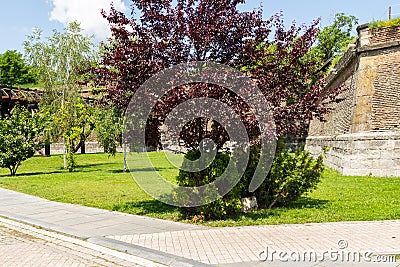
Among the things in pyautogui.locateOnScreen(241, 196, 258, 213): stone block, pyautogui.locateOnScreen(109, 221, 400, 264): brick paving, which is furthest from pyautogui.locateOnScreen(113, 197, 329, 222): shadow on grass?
pyautogui.locateOnScreen(109, 221, 400, 264): brick paving

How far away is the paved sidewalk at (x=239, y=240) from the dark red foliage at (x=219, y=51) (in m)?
2.05

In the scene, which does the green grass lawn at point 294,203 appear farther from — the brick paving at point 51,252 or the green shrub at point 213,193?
the brick paving at point 51,252

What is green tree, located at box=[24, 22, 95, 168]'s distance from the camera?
76.9 ft

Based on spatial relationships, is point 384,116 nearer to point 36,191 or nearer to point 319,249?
point 319,249

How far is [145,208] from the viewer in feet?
31.9

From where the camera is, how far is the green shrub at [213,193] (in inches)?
311

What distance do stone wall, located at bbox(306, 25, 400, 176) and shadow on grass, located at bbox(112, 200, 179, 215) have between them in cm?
872

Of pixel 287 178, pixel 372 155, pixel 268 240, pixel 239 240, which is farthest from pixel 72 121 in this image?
pixel 268 240

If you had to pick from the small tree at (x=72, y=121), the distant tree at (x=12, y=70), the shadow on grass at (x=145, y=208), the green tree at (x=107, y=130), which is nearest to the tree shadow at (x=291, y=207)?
the shadow on grass at (x=145, y=208)

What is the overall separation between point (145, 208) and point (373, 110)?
10.8 m

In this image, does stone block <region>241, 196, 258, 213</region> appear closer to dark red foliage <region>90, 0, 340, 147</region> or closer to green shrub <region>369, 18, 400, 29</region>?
dark red foliage <region>90, 0, 340, 147</region>

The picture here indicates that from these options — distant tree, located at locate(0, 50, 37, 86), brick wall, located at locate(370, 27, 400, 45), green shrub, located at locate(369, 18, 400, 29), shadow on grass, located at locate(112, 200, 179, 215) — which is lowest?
shadow on grass, located at locate(112, 200, 179, 215)

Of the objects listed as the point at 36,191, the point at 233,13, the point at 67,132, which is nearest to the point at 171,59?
the point at 233,13

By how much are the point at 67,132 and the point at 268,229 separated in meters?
18.1
